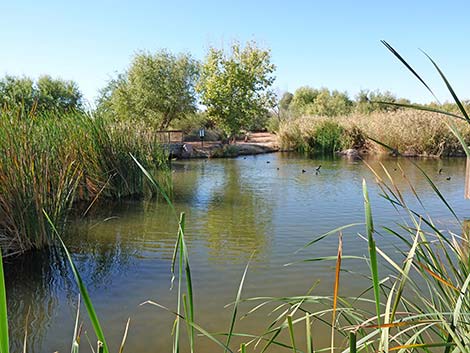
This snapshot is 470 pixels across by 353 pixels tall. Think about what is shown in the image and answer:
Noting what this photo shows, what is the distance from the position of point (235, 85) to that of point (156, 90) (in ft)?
13.7

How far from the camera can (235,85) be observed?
68.8 ft

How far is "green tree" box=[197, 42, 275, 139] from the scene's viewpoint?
68.2 ft

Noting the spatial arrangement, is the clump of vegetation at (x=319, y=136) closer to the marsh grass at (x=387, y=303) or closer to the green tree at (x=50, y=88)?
the green tree at (x=50, y=88)

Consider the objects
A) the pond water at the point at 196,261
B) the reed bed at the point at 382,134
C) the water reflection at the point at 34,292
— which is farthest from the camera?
the reed bed at the point at 382,134

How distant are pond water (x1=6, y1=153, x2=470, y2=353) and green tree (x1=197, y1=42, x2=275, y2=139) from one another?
13.0m

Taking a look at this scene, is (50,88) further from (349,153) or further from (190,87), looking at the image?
(349,153)

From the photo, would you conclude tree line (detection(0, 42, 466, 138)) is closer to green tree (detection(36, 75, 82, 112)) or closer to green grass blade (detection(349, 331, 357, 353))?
green tree (detection(36, 75, 82, 112))

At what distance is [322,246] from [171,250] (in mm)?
1773

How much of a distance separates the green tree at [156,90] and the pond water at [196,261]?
533 inches

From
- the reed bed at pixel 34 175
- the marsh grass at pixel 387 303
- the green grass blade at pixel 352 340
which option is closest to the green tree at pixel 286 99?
the reed bed at pixel 34 175

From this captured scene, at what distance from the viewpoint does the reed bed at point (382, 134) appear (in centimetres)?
1745

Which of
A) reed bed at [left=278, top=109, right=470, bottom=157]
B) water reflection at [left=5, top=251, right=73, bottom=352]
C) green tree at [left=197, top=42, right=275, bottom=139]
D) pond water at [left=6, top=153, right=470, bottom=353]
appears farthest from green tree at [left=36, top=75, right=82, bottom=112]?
water reflection at [left=5, top=251, right=73, bottom=352]

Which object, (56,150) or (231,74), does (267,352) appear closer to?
(56,150)

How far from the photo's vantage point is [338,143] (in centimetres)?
2078
